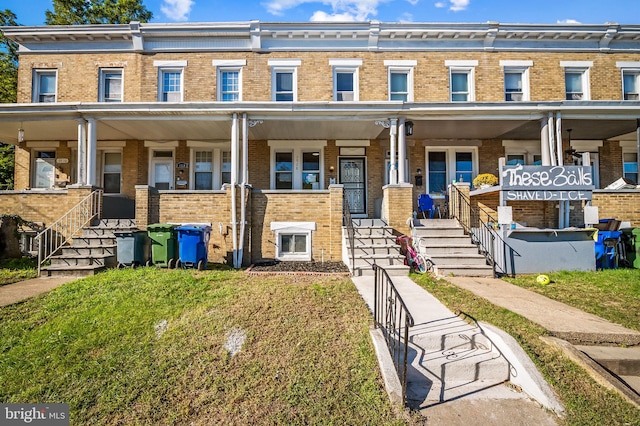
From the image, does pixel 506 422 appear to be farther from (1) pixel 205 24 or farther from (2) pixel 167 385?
(1) pixel 205 24

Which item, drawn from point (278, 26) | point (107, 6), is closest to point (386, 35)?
point (278, 26)

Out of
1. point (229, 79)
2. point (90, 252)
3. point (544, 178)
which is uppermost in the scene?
point (229, 79)

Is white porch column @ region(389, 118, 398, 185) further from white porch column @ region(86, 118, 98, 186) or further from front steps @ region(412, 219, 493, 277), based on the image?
white porch column @ region(86, 118, 98, 186)

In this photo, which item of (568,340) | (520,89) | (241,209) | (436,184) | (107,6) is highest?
(107,6)

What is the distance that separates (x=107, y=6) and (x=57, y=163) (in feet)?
42.8

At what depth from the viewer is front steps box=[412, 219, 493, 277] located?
26.3ft

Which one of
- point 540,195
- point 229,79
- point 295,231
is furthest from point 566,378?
point 229,79

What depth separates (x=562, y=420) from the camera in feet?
10.1

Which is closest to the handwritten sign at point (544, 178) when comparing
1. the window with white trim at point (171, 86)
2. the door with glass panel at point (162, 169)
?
the door with glass panel at point (162, 169)

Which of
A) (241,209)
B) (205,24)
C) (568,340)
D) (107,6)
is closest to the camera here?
(568,340)

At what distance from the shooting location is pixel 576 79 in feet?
41.8

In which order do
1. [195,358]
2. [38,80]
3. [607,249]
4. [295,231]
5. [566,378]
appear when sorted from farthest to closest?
[38,80], [295,231], [607,249], [195,358], [566,378]

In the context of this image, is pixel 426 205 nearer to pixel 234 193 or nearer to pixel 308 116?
pixel 308 116

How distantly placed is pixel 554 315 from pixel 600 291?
252 cm
